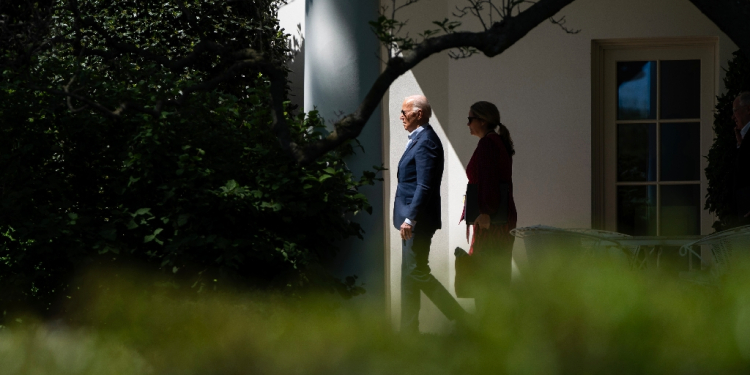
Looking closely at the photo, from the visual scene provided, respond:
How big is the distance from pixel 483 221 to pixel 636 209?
264 centimetres

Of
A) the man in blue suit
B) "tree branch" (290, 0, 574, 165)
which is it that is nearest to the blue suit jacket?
the man in blue suit

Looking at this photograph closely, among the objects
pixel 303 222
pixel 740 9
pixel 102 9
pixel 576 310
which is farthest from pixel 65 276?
pixel 102 9

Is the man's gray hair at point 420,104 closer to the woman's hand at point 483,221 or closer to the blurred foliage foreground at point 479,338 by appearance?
the woman's hand at point 483,221

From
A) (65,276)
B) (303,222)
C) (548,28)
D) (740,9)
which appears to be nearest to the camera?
(740,9)

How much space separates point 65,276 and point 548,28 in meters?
4.69

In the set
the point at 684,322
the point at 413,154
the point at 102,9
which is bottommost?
the point at 684,322

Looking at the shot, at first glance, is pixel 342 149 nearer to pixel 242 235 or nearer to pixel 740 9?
pixel 242 235

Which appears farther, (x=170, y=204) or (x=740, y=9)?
(x=170, y=204)

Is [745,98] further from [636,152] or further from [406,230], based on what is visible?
[406,230]

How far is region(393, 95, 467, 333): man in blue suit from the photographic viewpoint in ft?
17.6

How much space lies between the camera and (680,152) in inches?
285

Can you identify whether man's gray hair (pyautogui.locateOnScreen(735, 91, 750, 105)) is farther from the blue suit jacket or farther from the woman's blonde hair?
the blue suit jacket

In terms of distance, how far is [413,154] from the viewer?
545 cm

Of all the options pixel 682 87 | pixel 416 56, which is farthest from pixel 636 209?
pixel 416 56
